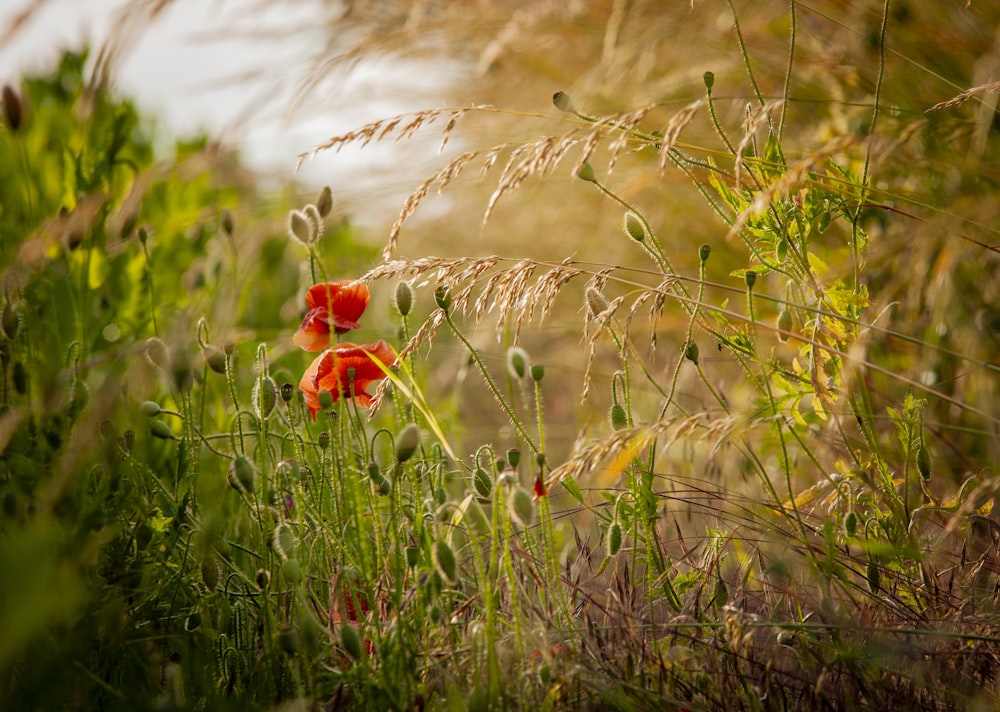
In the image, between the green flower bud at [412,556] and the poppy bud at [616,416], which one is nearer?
the green flower bud at [412,556]

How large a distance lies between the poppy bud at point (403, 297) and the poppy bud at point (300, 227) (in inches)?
5.0

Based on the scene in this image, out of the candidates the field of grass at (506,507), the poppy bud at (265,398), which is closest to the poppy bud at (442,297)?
the field of grass at (506,507)

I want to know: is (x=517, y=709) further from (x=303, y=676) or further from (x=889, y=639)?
(x=889, y=639)

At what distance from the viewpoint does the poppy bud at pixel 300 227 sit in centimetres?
112

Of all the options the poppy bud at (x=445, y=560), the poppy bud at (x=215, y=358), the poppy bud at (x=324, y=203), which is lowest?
the poppy bud at (x=445, y=560)

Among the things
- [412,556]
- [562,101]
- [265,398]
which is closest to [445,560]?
[412,556]

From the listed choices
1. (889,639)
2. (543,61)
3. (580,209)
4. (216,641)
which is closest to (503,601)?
(216,641)

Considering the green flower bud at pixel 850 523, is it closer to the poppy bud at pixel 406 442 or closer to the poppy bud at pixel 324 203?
the poppy bud at pixel 406 442

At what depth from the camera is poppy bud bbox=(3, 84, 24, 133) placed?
1137 mm

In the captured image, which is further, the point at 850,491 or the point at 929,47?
the point at 929,47

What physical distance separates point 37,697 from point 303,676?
13.3 inches

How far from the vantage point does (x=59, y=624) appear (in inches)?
36.0

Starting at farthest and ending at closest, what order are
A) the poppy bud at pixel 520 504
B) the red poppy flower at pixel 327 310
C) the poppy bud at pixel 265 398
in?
the red poppy flower at pixel 327 310, the poppy bud at pixel 265 398, the poppy bud at pixel 520 504

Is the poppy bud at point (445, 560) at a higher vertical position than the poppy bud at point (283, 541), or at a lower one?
lower
